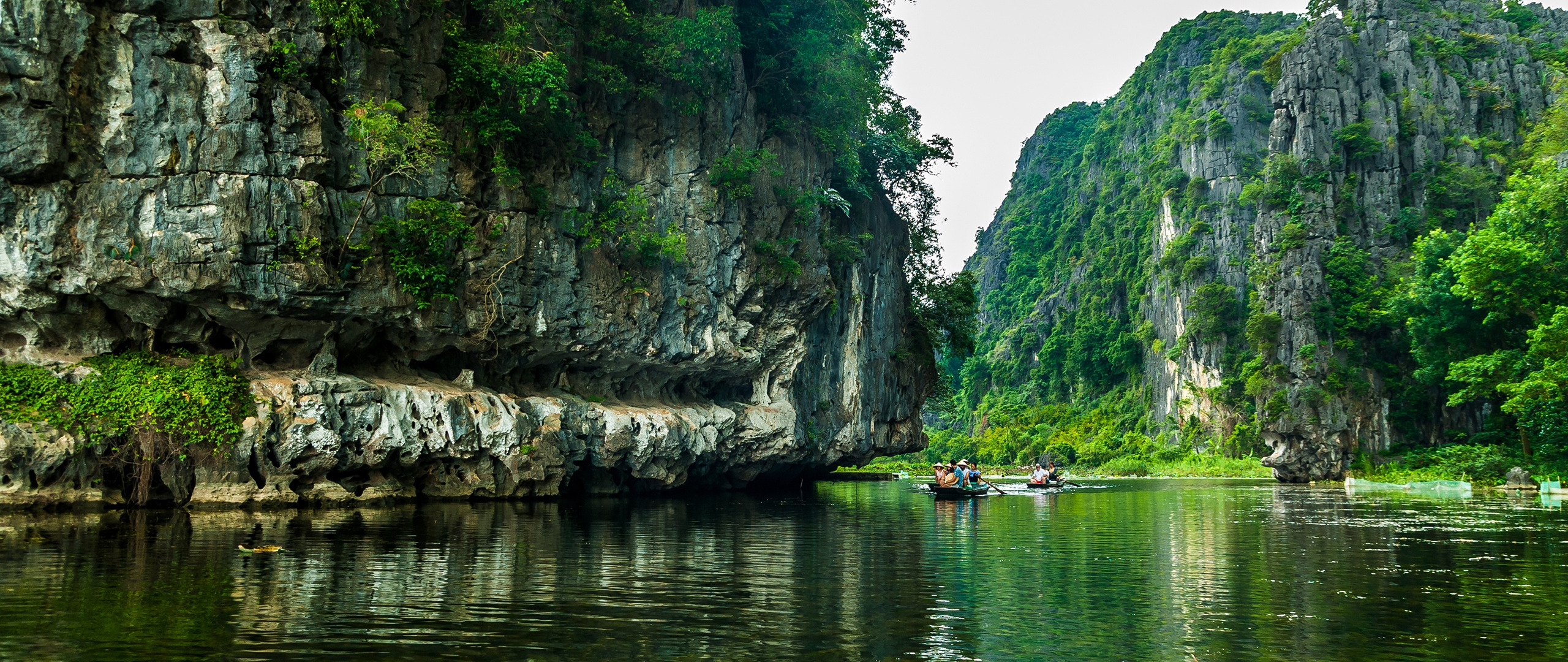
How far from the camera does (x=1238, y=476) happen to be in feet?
211

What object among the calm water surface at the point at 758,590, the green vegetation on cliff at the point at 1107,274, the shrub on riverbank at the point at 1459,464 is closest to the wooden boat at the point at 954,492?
the calm water surface at the point at 758,590

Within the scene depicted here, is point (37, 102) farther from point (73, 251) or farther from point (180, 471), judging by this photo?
point (180, 471)

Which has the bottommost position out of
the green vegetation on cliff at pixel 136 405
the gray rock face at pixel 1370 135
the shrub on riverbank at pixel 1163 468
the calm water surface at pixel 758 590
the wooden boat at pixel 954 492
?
the shrub on riverbank at pixel 1163 468

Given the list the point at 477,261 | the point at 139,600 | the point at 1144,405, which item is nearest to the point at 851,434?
the point at 477,261

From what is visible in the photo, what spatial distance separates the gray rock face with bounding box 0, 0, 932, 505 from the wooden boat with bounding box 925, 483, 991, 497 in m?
7.13

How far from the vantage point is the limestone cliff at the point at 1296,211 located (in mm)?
48781

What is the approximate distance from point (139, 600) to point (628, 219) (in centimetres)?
2036

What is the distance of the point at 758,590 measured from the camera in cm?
1088

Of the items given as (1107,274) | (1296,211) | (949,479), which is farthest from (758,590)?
(1107,274)

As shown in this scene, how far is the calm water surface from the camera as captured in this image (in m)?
7.71

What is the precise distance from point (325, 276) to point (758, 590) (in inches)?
570

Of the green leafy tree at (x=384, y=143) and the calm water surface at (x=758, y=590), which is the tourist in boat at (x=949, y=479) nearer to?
the calm water surface at (x=758, y=590)

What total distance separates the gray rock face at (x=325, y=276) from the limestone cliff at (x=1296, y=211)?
32705 millimetres

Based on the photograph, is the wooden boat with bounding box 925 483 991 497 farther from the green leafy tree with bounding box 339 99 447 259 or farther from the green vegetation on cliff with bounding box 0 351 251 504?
the green vegetation on cliff with bounding box 0 351 251 504
